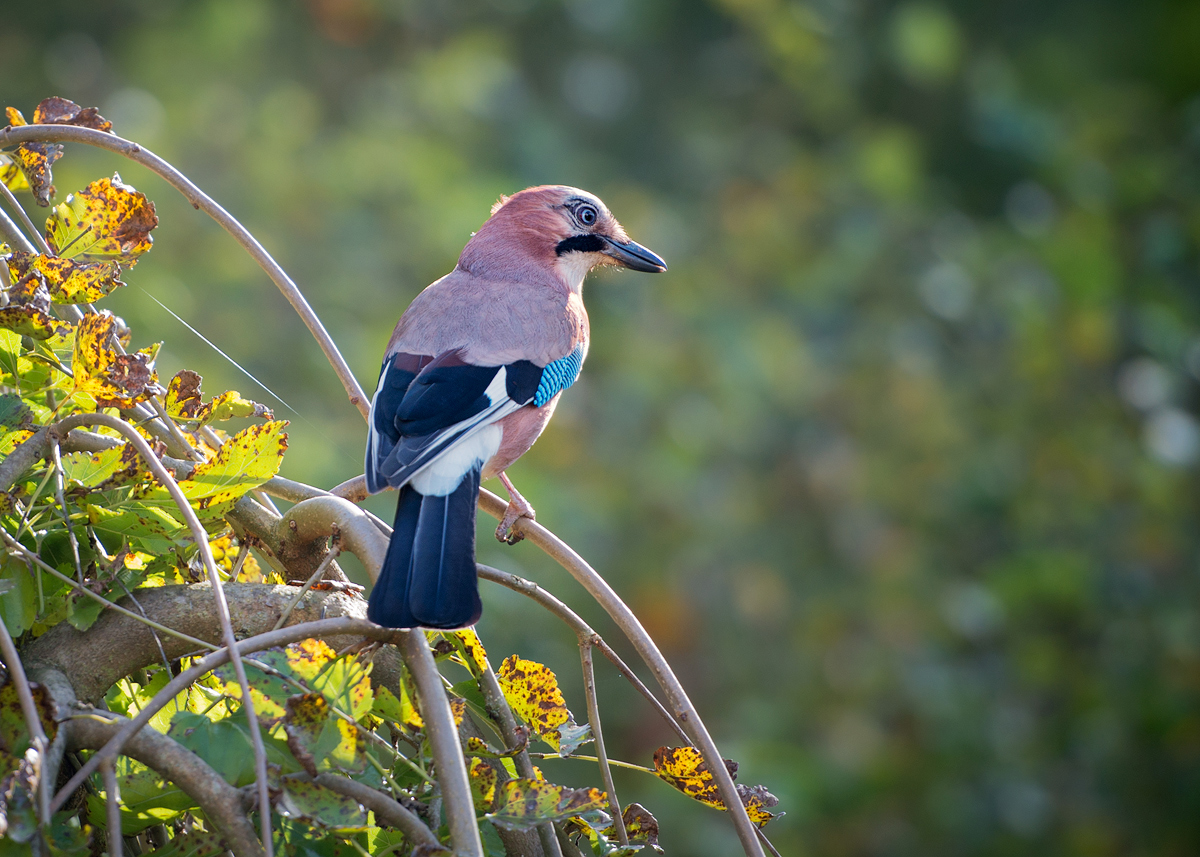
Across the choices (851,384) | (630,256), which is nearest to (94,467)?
(630,256)

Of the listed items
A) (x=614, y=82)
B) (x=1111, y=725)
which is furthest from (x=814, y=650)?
(x=614, y=82)

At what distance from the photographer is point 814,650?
4566 mm

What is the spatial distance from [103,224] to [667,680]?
0.75 metres

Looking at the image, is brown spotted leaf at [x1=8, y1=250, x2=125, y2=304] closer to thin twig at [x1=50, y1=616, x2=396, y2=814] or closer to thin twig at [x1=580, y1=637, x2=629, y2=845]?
thin twig at [x1=50, y1=616, x2=396, y2=814]

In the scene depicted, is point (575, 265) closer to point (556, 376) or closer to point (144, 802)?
point (556, 376)

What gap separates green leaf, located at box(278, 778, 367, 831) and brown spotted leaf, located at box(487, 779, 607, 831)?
132mm

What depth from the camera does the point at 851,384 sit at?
4.72 m

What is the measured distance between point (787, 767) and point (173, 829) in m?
3.28

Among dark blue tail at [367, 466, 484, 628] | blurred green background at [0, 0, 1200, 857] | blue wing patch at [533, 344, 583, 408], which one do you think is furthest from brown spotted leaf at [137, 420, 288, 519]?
blurred green background at [0, 0, 1200, 857]

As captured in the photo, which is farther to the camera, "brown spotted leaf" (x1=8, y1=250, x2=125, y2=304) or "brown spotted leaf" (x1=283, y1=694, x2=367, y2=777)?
"brown spotted leaf" (x1=8, y1=250, x2=125, y2=304)

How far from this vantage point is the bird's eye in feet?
8.05

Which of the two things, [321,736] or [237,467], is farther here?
[237,467]

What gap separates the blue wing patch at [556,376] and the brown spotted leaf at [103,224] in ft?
Result: 2.77

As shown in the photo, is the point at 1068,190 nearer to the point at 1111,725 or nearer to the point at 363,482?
the point at 1111,725
